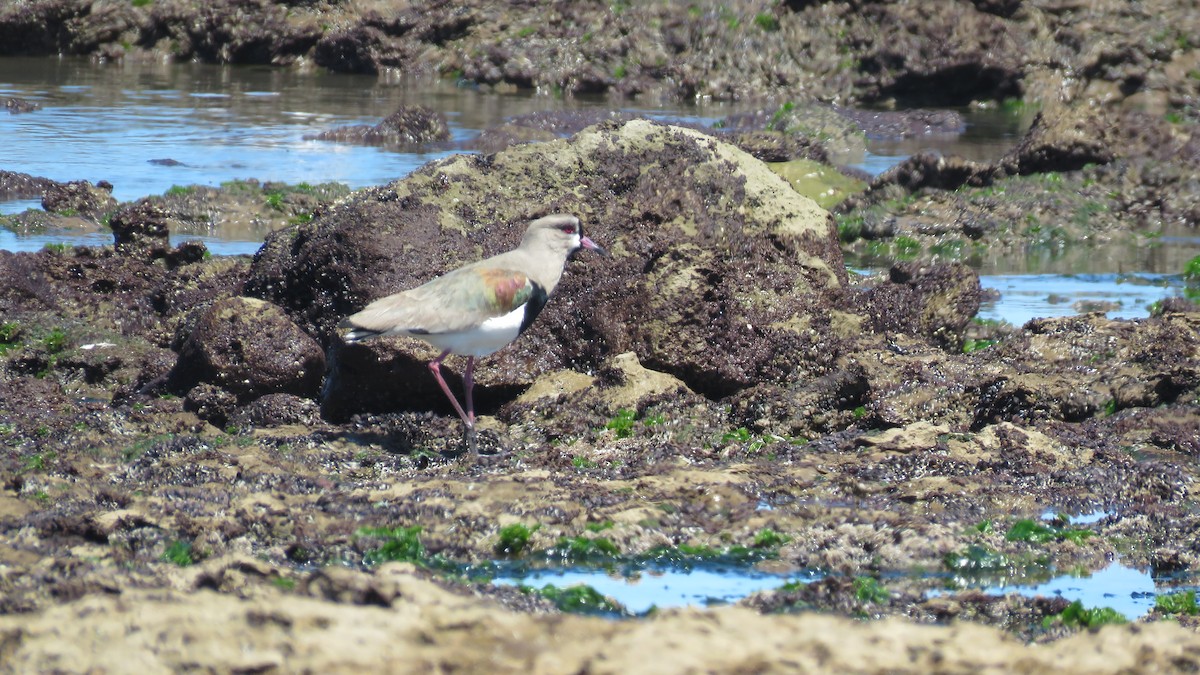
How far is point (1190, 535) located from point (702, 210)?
13.0ft

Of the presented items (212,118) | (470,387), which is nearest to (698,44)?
(212,118)

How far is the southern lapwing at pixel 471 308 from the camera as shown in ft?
23.7

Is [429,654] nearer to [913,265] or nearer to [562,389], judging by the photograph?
[562,389]

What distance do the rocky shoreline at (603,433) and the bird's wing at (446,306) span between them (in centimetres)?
66

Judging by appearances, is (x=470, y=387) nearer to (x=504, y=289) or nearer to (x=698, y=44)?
(x=504, y=289)

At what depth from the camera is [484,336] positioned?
730 centimetres

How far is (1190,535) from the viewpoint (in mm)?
5652

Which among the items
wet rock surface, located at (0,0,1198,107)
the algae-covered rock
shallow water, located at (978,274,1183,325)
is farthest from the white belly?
wet rock surface, located at (0,0,1198,107)

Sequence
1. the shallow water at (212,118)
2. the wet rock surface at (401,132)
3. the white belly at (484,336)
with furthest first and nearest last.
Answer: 1. the wet rock surface at (401,132)
2. the shallow water at (212,118)
3. the white belly at (484,336)

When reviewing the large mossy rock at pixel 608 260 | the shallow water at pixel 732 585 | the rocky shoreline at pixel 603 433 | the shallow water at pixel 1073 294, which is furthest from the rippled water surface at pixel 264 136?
the shallow water at pixel 732 585

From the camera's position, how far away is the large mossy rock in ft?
27.2

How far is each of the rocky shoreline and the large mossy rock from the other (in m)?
0.02

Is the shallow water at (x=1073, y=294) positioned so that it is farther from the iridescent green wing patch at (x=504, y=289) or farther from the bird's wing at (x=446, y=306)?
the bird's wing at (x=446, y=306)

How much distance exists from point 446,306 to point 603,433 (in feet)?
3.42
